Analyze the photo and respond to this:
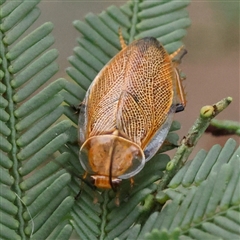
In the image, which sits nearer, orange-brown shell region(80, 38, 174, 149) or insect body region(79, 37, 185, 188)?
insect body region(79, 37, 185, 188)

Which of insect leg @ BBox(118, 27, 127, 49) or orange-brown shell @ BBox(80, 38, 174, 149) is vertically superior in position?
insect leg @ BBox(118, 27, 127, 49)

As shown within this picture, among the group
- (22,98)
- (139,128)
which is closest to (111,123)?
(139,128)

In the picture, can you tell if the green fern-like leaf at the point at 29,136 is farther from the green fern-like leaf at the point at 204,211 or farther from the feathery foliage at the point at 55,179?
the green fern-like leaf at the point at 204,211

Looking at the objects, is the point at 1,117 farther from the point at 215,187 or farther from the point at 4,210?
the point at 215,187

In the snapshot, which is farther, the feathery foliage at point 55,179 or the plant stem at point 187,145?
the plant stem at point 187,145

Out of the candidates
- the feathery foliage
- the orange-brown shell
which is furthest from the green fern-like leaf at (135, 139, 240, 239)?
the orange-brown shell

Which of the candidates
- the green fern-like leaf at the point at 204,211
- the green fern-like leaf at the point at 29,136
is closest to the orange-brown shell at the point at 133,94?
the green fern-like leaf at the point at 29,136

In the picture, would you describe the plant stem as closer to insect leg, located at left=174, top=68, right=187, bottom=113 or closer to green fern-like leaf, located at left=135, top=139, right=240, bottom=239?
green fern-like leaf, located at left=135, top=139, right=240, bottom=239
